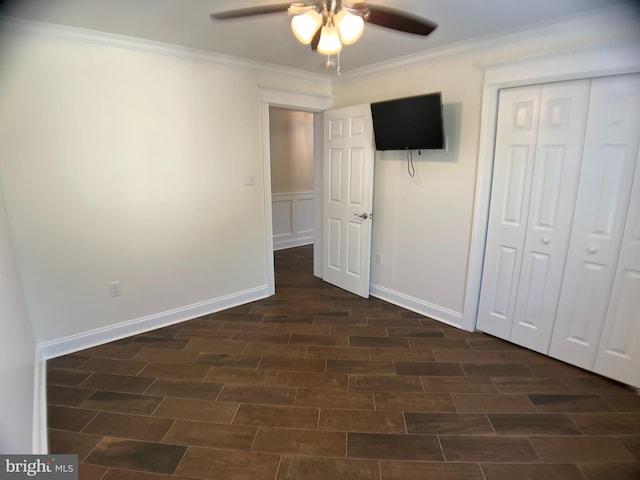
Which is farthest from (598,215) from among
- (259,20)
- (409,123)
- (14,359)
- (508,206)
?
(14,359)

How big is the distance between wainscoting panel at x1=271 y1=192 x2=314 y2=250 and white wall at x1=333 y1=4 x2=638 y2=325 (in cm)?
220

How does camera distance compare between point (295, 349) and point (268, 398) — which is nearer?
point (268, 398)

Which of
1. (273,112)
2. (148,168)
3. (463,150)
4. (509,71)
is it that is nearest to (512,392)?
(463,150)

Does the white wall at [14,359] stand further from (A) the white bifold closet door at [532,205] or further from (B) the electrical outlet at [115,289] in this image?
(A) the white bifold closet door at [532,205]

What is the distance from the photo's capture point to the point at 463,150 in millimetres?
2727

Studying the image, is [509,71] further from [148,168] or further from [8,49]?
[8,49]

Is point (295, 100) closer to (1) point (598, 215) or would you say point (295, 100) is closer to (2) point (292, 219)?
(2) point (292, 219)

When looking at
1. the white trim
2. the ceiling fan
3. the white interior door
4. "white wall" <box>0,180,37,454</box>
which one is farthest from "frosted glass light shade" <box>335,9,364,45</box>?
"white wall" <box>0,180,37,454</box>

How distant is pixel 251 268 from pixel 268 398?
5.40ft

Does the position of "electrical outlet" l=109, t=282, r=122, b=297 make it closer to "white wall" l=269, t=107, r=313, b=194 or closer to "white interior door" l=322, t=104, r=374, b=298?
"white interior door" l=322, t=104, r=374, b=298

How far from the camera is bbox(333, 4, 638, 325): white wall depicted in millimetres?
2428

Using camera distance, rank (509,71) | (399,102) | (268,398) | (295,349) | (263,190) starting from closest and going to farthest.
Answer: (268,398), (509,71), (295,349), (399,102), (263,190)

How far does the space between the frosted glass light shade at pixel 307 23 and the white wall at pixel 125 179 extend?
5.36 ft

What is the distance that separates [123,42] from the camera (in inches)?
95.4
